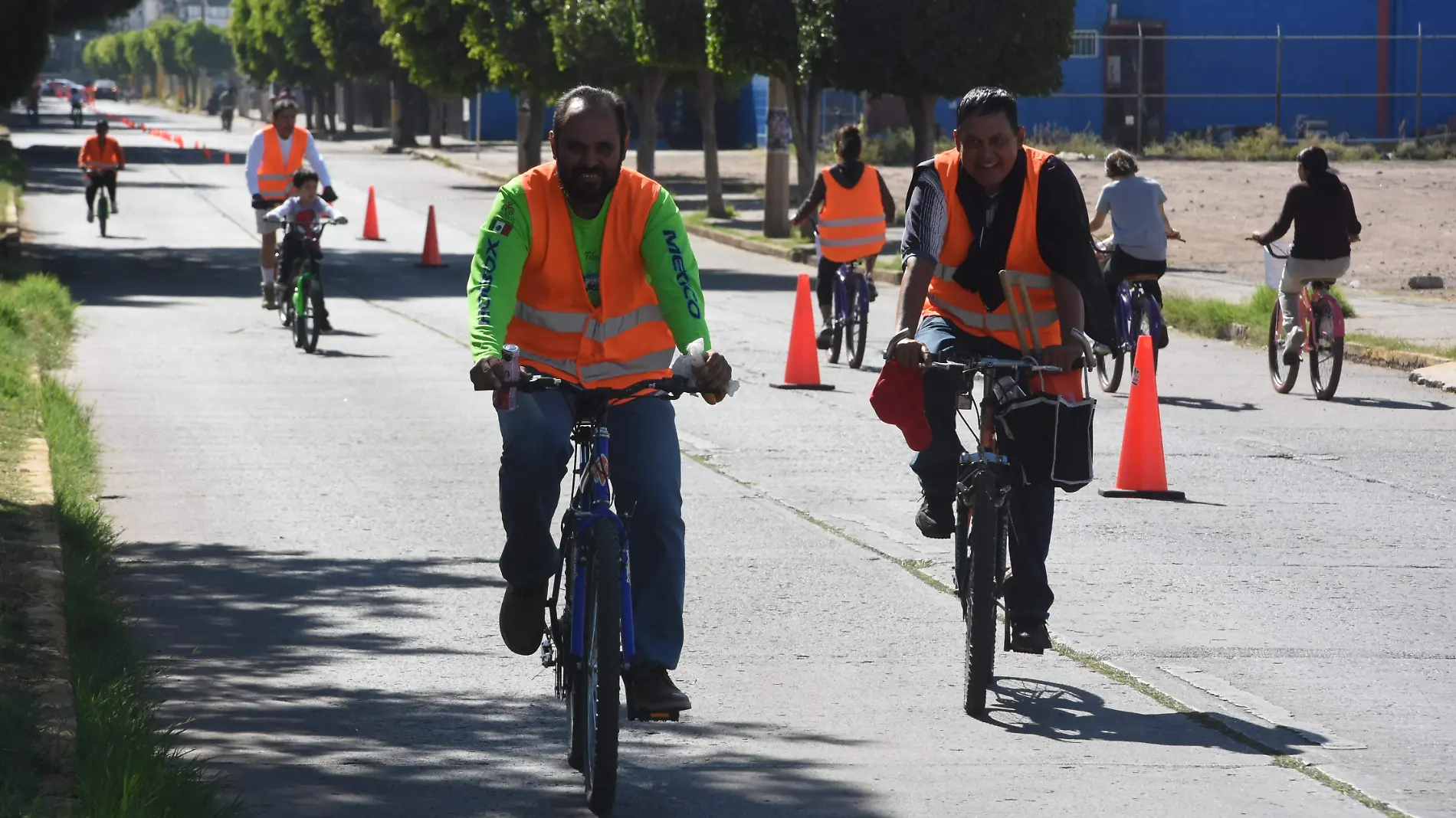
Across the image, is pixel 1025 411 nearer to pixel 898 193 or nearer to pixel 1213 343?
pixel 1213 343

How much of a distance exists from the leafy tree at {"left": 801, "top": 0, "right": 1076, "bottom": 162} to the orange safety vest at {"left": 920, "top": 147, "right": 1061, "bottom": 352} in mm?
22454

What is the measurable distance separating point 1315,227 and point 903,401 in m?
9.57

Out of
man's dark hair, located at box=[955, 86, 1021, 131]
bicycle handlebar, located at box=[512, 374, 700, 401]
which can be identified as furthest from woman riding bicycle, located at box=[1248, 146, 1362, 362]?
bicycle handlebar, located at box=[512, 374, 700, 401]

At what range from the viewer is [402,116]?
2923 inches

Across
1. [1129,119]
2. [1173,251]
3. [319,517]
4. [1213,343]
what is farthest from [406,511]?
[1129,119]

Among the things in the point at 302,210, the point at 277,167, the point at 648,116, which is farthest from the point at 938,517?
the point at 648,116

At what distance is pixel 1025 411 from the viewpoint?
22.1ft

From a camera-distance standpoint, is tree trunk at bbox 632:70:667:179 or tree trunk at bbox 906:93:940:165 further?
tree trunk at bbox 632:70:667:179

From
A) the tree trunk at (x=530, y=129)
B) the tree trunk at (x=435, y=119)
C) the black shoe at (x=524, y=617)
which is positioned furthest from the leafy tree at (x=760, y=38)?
the tree trunk at (x=435, y=119)

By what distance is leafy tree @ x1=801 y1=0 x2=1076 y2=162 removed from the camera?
29.1 m

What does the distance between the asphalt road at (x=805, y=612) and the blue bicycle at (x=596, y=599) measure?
257 mm

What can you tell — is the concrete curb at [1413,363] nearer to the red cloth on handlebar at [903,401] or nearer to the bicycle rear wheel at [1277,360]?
the bicycle rear wheel at [1277,360]

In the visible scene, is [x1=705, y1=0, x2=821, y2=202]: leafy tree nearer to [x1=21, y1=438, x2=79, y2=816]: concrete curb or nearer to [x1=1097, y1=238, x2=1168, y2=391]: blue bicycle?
[x1=1097, y1=238, x2=1168, y2=391]: blue bicycle

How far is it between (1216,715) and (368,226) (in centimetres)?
2924
